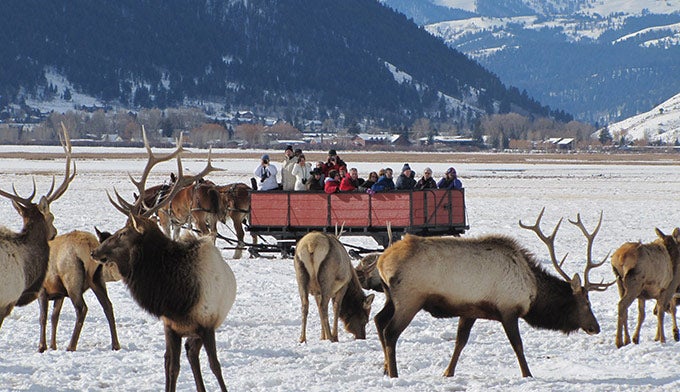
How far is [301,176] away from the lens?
67.6 ft

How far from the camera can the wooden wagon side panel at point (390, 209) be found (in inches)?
749

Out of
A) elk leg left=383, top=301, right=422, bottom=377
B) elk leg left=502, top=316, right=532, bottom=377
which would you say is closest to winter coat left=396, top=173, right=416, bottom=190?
elk leg left=502, top=316, right=532, bottom=377

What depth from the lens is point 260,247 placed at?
69.0 feet

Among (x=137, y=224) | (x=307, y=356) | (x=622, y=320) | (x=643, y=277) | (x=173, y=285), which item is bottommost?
(x=307, y=356)

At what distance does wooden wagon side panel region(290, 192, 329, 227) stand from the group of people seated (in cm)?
28

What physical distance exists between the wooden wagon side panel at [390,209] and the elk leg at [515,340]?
28.9 feet

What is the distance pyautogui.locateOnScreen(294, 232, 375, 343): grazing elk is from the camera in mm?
12578

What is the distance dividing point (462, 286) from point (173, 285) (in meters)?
2.84

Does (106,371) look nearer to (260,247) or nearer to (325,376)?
(325,376)

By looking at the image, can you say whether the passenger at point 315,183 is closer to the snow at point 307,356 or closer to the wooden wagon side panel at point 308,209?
the wooden wagon side panel at point 308,209

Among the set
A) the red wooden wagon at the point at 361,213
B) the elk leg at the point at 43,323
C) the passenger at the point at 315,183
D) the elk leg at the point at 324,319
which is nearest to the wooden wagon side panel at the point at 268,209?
the red wooden wagon at the point at 361,213

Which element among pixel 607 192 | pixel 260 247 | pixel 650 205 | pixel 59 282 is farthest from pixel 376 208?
pixel 607 192

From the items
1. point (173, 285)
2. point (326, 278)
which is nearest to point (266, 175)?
point (326, 278)

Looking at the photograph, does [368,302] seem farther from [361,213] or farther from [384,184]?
[384,184]
